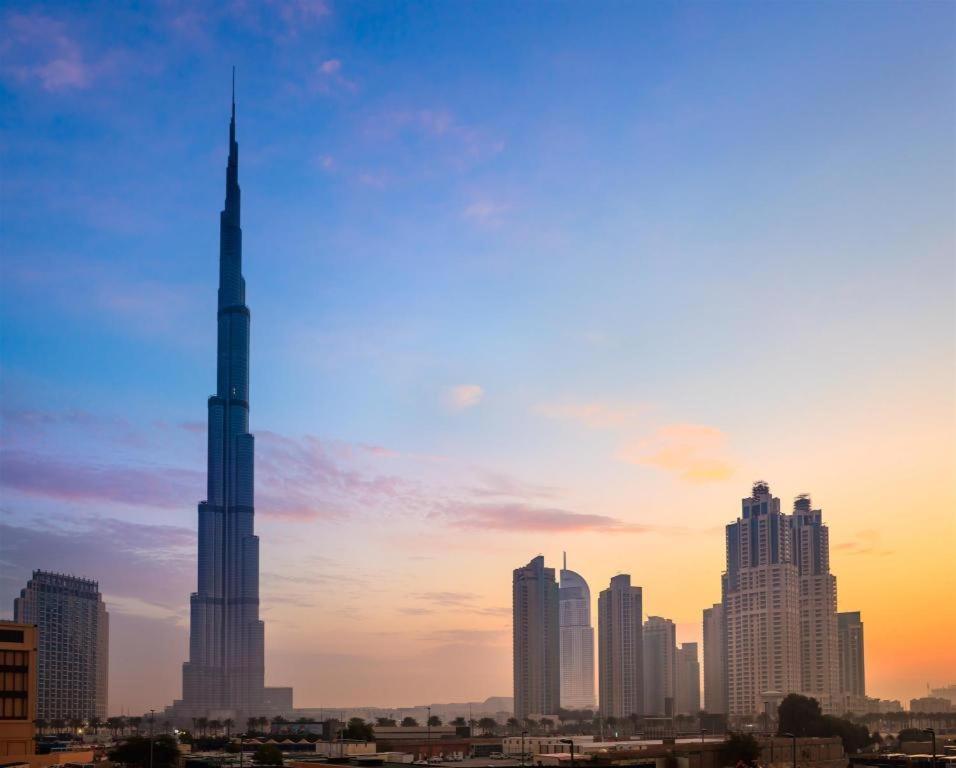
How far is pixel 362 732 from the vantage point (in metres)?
102

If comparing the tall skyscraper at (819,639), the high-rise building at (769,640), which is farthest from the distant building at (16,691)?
the tall skyscraper at (819,639)

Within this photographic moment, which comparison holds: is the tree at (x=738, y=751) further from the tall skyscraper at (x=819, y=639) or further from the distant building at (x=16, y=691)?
the tall skyscraper at (x=819, y=639)

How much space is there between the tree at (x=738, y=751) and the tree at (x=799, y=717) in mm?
43332

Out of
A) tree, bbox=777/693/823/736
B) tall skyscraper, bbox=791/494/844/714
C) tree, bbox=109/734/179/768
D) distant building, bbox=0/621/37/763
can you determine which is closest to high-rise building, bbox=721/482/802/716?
tall skyscraper, bbox=791/494/844/714

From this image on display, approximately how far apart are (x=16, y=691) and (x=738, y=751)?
4491 centimetres

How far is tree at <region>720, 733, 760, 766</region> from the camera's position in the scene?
233ft

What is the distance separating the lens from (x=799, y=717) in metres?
118

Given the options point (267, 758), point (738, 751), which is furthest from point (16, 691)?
point (738, 751)

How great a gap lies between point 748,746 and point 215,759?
35.4m

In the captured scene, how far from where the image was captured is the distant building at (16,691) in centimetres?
5622

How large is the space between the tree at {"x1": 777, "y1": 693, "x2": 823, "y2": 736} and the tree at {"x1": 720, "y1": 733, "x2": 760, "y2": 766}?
43.3m

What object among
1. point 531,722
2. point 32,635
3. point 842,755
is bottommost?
point 531,722

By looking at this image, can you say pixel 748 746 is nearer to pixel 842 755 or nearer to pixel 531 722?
pixel 842 755

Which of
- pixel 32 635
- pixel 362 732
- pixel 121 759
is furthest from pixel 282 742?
pixel 32 635
